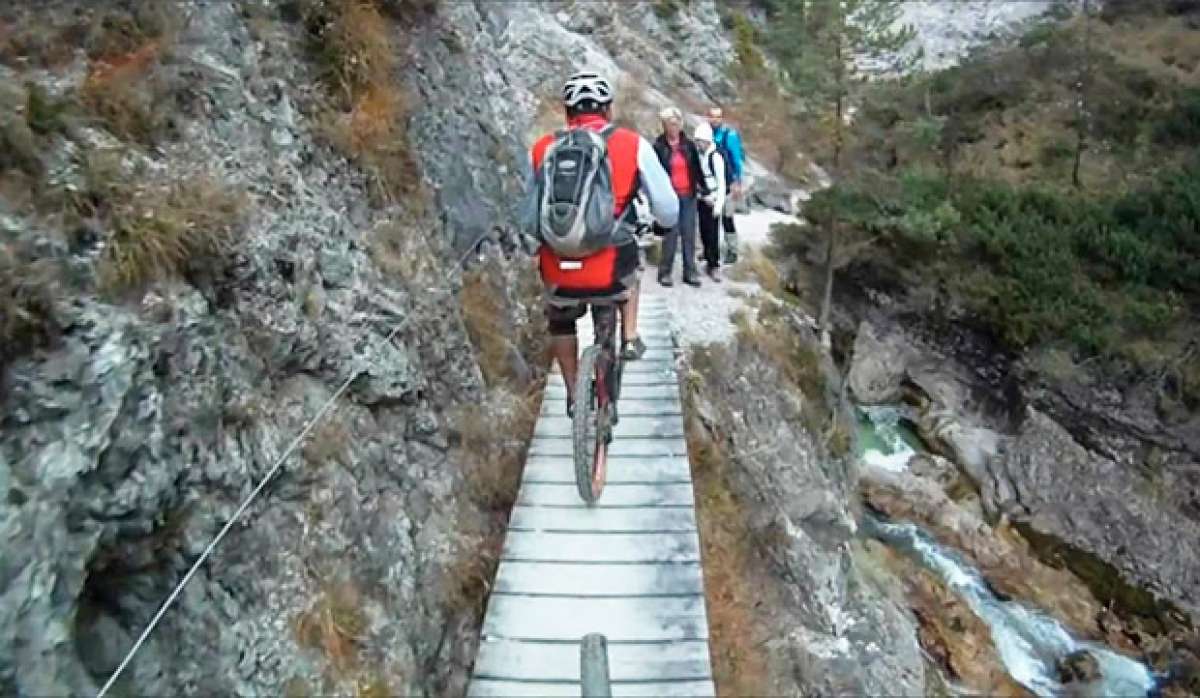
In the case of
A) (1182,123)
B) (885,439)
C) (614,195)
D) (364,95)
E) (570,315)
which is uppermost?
(364,95)

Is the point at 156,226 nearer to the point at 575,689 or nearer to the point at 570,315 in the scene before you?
the point at 570,315

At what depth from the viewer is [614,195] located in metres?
5.59

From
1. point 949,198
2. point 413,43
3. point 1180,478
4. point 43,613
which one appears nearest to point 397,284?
point 413,43

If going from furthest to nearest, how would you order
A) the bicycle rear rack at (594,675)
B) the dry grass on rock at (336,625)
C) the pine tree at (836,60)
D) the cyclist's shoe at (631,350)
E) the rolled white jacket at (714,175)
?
1. the pine tree at (836,60)
2. the rolled white jacket at (714,175)
3. the cyclist's shoe at (631,350)
4. the dry grass on rock at (336,625)
5. the bicycle rear rack at (594,675)

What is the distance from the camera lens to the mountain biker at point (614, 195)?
562 centimetres

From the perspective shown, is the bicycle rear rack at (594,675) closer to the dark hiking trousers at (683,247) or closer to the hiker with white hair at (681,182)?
the hiker with white hair at (681,182)

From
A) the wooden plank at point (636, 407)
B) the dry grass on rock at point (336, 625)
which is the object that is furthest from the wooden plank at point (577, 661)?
the wooden plank at point (636, 407)

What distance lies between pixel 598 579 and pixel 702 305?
5.35 metres

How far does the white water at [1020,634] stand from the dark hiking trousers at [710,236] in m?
5.75

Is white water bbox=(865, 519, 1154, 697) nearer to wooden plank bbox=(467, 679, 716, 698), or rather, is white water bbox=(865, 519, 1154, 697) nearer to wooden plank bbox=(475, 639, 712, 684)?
wooden plank bbox=(475, 639, 712, 684)

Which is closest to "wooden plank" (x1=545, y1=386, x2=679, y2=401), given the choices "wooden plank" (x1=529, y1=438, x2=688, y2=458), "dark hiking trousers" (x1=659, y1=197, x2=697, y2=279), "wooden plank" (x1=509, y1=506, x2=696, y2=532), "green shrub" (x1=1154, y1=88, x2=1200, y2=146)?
"wooden plank" (x1=529, y1=438, x2=688, y2=458)

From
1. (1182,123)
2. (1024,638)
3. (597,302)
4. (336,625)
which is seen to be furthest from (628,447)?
(1182,123)

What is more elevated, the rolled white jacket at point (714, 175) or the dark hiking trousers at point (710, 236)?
the rolled white jacket at point (714, 175)

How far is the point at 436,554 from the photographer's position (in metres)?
5.25
